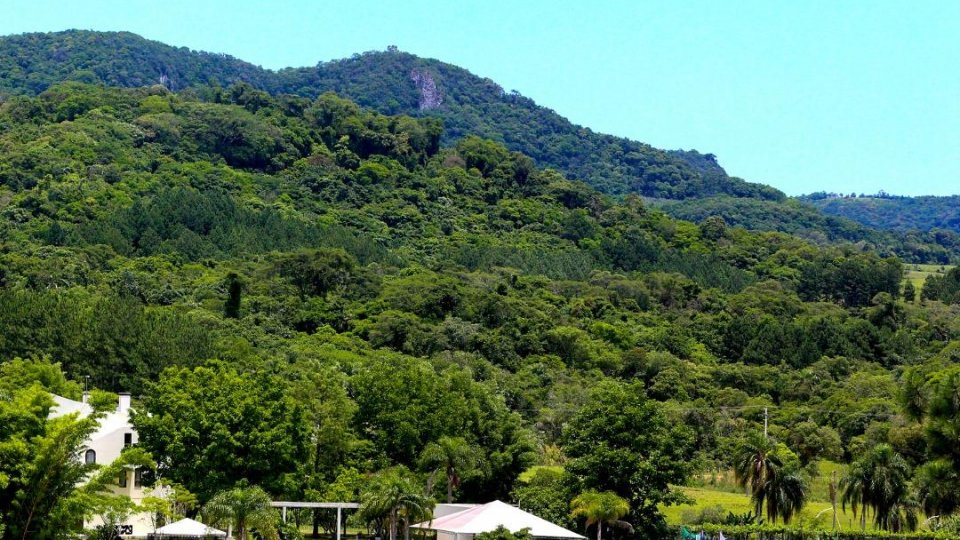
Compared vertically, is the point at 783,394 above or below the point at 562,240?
below

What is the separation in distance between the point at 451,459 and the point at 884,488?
18.7m

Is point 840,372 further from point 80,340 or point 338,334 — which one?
point 80,340

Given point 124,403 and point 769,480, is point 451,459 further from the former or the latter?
point 124,403

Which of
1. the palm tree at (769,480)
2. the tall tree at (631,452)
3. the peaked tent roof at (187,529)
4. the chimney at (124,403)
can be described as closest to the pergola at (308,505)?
the peaked tent roof at (187,529)

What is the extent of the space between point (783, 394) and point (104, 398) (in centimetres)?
6963

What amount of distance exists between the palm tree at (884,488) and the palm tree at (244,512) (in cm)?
2386

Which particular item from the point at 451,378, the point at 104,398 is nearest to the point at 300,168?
the point at 451,378

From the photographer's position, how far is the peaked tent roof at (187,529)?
169 ft

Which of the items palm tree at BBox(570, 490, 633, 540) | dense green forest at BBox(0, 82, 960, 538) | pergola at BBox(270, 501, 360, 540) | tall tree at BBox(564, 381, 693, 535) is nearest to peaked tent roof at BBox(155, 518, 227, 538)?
pergola at BBox(270, 501, 360, 540)

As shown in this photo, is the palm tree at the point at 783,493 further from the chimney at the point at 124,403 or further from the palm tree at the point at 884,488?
the chimney at the point at 124,403

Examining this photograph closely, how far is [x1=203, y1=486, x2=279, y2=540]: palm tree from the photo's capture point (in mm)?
53500

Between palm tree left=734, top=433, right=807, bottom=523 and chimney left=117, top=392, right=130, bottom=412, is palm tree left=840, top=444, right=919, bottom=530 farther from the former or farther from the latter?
chimney left=117, top=392, right=130, bottom=412

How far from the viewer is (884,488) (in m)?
61.1

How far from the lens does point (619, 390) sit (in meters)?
65.2
